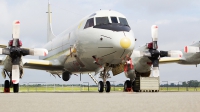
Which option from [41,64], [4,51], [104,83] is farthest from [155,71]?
[4,51]

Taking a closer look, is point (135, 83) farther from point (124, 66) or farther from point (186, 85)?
point (186, 85)

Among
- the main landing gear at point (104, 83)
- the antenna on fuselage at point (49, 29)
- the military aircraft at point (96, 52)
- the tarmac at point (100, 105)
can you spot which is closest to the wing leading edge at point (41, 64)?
the military aircraft at point (96, 52)

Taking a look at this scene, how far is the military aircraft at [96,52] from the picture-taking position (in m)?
20.2

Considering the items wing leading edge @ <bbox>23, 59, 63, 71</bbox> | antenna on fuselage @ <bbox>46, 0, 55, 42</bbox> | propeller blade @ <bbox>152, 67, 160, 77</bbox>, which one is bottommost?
propeller blade @ <bbox>152, 67, 160, 77</bbox>

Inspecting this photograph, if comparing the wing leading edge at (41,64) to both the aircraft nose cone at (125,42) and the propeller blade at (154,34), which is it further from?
the aircraft nose cone at (125,42)

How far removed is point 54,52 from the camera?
29094mm

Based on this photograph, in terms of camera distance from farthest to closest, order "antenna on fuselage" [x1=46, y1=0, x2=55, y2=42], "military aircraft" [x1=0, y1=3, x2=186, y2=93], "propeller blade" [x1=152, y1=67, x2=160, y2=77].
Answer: "antenna on fuselage" [x1=46, y1=0, x2=55, y2=42], "propeller blade" [x1=152, y1=67, x2=160, y2=77], "military aircraft" [x1=0, y1=3, x2=186, y2=93]

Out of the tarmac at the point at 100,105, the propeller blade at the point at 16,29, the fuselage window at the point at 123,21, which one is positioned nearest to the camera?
the tarmac at the point at 100,105

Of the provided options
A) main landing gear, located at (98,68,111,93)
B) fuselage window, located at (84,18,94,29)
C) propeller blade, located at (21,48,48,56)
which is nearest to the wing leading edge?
propeller blade, located at (21,48,48,56)

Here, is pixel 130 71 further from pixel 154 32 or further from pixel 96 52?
pixel 96 52

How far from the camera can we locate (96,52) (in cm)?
2086

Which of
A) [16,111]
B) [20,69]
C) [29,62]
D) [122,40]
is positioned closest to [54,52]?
[29,62]

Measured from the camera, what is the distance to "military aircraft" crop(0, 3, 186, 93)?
20.2 meters

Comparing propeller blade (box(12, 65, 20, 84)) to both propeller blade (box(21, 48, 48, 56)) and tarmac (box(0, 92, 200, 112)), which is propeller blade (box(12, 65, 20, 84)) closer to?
propeller blade (box(21, 48, 48, 56))
